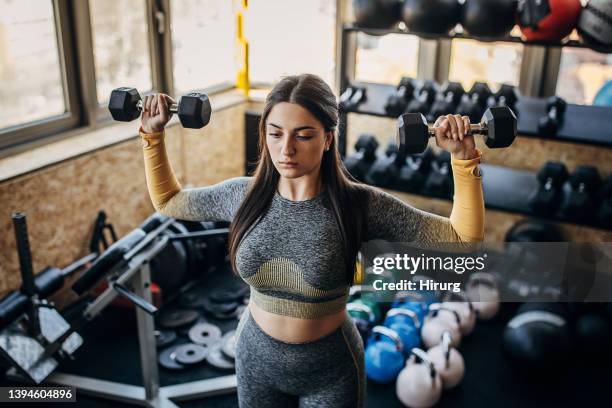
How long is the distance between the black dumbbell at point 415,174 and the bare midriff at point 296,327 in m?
1.75

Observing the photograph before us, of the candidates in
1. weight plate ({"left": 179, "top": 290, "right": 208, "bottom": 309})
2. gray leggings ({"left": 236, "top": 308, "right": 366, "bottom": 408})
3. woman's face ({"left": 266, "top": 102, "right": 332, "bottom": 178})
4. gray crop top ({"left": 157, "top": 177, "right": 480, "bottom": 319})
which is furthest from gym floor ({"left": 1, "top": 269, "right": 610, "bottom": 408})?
woman's face ({"left": 266, "top": 102, "right": 332, "bottom": 178})

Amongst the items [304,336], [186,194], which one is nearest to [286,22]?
[186,194]

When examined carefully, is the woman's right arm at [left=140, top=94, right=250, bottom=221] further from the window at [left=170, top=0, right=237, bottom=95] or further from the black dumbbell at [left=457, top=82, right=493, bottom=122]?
the window at [left=170, top=0, right=237, bottom=95]

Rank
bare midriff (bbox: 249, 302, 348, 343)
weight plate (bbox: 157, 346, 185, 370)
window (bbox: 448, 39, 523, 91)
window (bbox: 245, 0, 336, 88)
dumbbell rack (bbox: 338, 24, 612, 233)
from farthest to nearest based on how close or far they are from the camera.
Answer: window (bbox: 245, 0, 336, 88) < window (bbox: 448, 39, 523, 91) < dumbbell rack (bbox: 338, 24, 612, 233) < weight plate (bbox: 157, 346, 185, 370) < bare midriff (bbox: 249, 302, 348, 343)

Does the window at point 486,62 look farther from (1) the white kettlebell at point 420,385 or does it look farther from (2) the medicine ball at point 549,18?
(1) the white kettlebell at point 420,385

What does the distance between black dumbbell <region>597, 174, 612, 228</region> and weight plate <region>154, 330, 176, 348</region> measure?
6.18 ft

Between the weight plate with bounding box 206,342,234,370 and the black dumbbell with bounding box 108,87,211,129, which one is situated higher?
the black dumbbell with bounding box 108,87,211,129

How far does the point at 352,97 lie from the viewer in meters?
3.02

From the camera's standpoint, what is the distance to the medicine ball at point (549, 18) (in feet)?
7.80

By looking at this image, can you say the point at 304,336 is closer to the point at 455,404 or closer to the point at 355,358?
the point at 355,358

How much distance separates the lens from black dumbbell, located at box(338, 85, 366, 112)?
297 cm

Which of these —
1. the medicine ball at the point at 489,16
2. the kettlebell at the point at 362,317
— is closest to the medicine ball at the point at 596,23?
the medicine ball at the point at 489,16

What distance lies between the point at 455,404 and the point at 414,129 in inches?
57.0

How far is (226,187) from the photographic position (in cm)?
134
